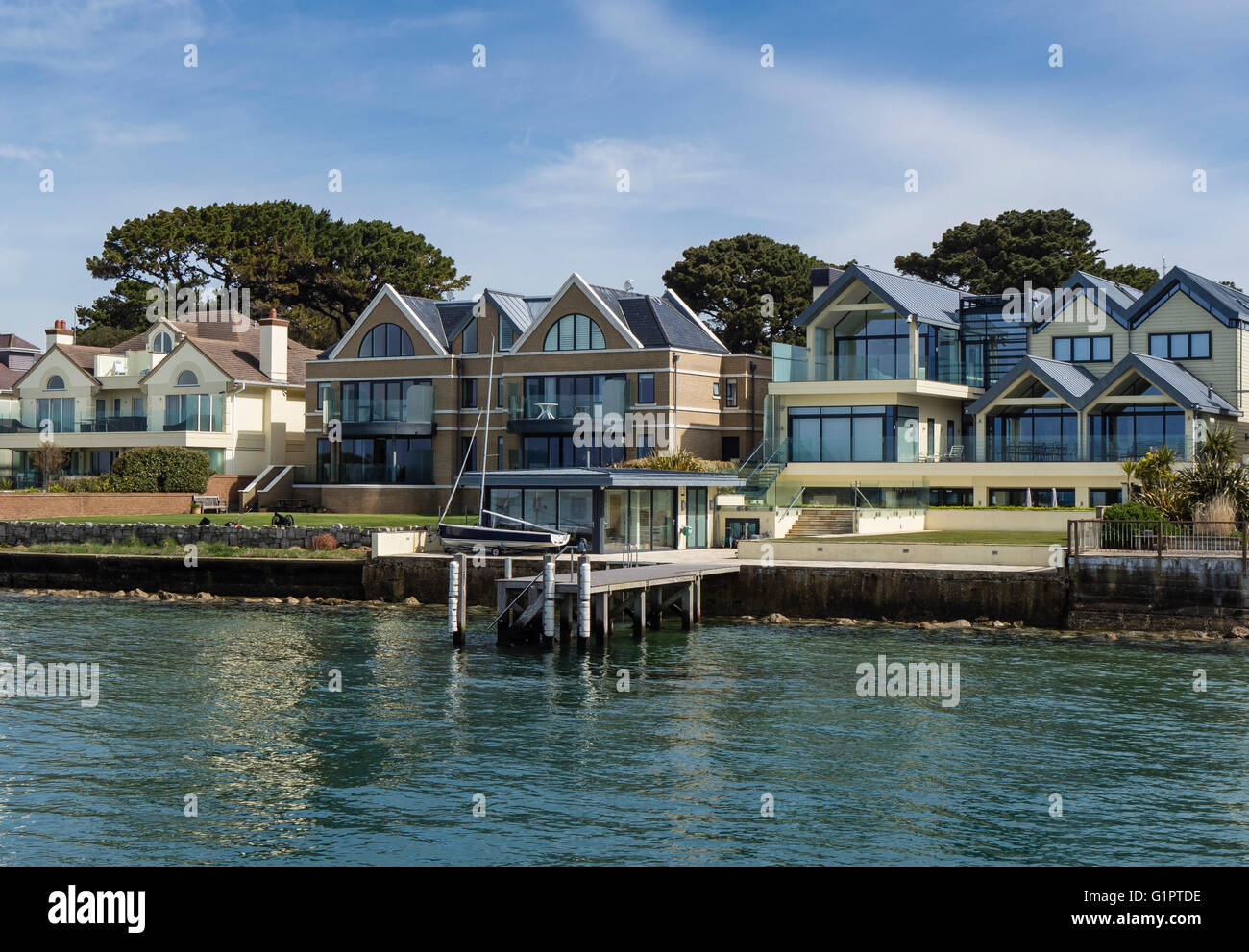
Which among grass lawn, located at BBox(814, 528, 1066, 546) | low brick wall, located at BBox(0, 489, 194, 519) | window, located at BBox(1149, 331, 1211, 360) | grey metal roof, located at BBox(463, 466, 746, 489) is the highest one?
window, located at BBox(1149, 331, 1211, 360)

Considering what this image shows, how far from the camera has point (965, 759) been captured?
21141 mm

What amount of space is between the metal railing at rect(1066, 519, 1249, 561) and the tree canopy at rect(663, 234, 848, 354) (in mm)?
48784

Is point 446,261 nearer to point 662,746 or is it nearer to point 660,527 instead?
point 660,527

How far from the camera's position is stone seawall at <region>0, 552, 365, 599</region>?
46000 mm

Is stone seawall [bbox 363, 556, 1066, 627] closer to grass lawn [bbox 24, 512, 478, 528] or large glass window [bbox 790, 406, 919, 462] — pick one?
grass lawn [bbox 24, 512, 478, 528]

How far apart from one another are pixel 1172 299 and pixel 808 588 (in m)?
27.3

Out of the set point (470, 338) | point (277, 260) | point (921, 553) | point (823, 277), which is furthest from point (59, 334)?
point (921, 553)

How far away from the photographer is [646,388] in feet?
197

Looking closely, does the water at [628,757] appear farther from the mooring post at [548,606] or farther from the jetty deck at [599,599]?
the jetty deck at [599,599]

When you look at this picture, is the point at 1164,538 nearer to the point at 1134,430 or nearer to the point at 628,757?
the point at 1134,430

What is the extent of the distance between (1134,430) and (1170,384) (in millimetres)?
2475

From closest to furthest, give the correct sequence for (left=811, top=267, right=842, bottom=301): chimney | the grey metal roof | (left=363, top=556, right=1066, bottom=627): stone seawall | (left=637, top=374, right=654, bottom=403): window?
(left=363, top=556, right=1066, bottom=627): stone seawall
the grey metal roof
(left=637, top=374, right=654, bottom=403): window
(left=811, top=267, right=842, bottom=301): chimney

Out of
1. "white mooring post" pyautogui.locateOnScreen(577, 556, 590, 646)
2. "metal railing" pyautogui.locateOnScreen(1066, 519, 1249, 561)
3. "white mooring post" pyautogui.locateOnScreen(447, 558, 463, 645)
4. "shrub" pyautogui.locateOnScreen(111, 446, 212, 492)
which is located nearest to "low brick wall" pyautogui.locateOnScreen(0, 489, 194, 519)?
"shrub" pyautogui.locateOnScreen(111, 446, 212, 492)
